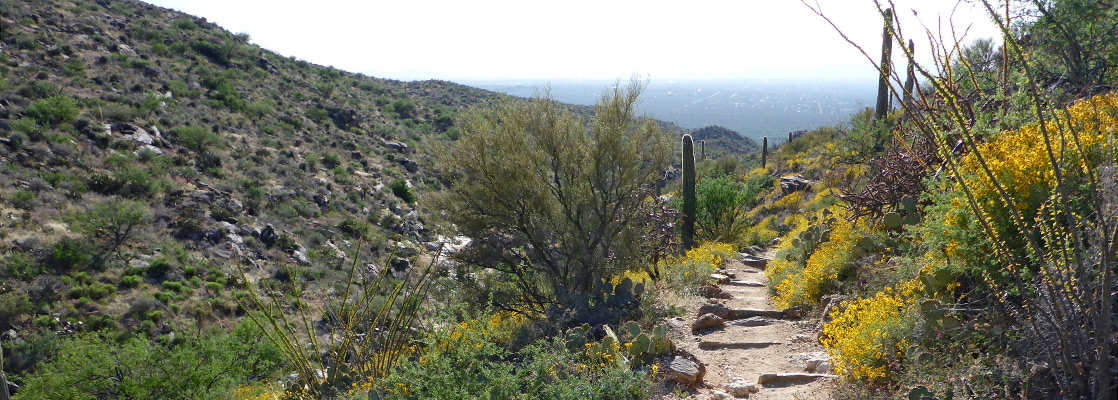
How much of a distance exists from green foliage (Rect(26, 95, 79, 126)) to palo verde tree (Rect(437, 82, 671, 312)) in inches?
706

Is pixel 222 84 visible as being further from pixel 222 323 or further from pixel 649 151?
pixel 649 151

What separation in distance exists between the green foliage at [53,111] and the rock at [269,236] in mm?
7598

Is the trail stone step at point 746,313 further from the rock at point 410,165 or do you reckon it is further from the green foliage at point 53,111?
the rock at point 410,165

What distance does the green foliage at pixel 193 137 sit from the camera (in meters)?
20.9

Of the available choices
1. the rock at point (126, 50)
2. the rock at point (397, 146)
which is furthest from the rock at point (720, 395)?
the rock at point (126, 50)

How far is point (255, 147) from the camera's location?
2367cm

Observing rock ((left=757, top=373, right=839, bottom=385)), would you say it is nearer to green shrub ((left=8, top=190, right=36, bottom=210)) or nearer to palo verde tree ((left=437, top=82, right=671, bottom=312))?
palo verde tree ((left=437, top=82, right=671, bottom=312))

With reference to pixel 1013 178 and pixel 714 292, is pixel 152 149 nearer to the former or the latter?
pixel 714 292

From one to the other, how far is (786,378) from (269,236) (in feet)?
55.6

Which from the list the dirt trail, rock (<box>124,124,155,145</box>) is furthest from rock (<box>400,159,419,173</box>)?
the dirt trail

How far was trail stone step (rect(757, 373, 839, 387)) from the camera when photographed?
4793 mm

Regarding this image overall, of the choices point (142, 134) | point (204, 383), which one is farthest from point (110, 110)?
point (204, 383)

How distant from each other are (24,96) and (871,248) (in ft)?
83.1

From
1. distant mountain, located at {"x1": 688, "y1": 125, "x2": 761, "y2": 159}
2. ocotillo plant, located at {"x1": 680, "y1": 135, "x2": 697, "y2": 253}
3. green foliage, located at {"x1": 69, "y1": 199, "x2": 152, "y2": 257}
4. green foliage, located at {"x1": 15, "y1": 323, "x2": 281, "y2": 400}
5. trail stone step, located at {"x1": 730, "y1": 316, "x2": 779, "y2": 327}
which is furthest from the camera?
distant mountain, located at {"x1": 688, "y1": 125, "x2": 761, "y2": 159}
